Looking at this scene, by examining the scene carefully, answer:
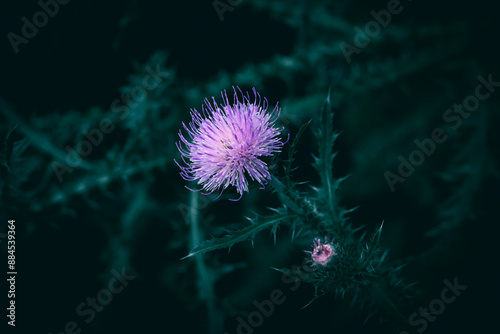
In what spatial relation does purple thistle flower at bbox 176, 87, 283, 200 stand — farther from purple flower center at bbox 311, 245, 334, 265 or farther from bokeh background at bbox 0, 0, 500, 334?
bokeh background at bbox 0, 0, 500, 334

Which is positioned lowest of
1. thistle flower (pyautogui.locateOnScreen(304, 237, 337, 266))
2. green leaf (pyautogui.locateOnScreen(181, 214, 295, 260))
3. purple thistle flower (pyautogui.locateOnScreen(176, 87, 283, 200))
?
thistle flower (pyautogui.locateOnScreen(304, 237, 337, 266))

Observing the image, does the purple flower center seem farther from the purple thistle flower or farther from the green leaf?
the purple thistle flower

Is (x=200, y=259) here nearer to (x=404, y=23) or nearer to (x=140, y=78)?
(x=140, y=78)

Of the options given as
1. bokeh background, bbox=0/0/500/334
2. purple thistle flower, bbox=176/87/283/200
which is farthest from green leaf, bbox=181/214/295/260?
bokeh background, bbox=0/0/500/334

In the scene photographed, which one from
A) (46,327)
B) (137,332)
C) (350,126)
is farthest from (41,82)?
(350,126)

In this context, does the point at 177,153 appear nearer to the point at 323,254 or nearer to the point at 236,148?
the point at 236,148

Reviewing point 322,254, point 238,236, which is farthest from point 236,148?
point 322,254

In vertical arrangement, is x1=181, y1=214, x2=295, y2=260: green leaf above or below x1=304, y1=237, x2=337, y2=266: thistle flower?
above

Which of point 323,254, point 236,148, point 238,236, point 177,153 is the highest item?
point 177,153

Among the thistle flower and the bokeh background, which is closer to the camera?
the thistle flower
